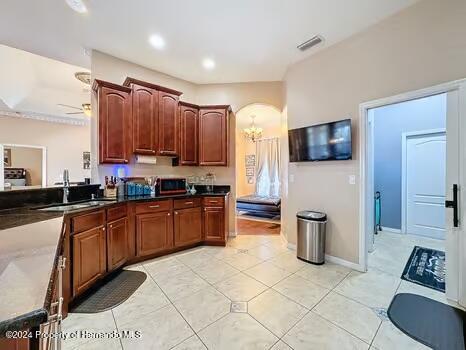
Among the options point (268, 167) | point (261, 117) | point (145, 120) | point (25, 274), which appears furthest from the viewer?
point (268, 167)

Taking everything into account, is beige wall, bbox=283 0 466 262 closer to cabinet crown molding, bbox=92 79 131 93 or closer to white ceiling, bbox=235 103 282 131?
white ceiling, bbox=235 103 282 131

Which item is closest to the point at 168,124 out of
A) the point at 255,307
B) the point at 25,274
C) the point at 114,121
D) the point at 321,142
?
the point at 114,121

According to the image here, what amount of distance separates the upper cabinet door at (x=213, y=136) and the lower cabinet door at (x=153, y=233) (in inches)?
53.4

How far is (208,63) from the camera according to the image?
12.3 feet

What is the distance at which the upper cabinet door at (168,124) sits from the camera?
12.2 ft

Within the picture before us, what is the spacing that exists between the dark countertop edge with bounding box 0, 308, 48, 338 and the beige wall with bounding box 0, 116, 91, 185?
7360 millimetres

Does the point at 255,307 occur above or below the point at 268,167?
below

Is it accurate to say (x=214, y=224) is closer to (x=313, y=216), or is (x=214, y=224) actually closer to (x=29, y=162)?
(x=313, y=216)

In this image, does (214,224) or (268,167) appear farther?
(268,167)

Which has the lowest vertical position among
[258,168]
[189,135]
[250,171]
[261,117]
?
[250,171]

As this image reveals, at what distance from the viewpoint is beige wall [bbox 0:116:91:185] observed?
5877 mm

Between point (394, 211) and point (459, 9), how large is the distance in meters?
3.76

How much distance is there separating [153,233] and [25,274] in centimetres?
261

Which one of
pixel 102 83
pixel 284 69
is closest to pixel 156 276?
pixel 102 83
